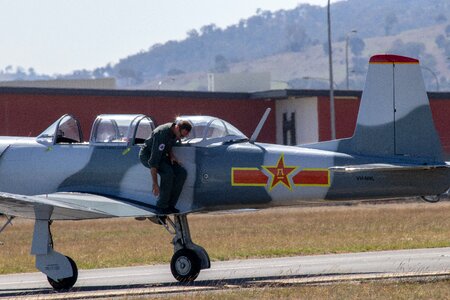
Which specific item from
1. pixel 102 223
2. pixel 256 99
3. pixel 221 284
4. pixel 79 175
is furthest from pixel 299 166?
pixel 256 99

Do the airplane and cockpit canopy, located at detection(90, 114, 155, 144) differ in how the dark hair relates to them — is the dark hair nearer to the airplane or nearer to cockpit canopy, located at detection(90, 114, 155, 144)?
the airplane

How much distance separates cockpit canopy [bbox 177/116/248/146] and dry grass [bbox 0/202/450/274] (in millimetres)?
4785

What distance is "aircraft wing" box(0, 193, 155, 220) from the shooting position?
16.5 m

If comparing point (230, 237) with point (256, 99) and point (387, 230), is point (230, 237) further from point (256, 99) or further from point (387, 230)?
point (256, 99)

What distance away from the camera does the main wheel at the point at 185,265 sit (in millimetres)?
17344

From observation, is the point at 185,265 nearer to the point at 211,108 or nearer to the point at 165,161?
the point at 165,161

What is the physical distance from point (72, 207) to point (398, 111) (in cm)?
501

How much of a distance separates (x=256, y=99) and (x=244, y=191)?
44.1 metres

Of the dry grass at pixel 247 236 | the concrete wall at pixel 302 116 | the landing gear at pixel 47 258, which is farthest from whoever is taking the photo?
the concrete wall at pixel 302 116

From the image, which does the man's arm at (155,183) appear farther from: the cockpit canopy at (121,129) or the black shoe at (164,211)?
the cockpit canopy at (121,129)

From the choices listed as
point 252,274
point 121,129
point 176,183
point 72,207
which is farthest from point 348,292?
point 121,129

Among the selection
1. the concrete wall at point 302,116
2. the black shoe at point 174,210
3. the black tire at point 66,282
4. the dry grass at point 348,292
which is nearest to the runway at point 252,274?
the black tire at point 66,282

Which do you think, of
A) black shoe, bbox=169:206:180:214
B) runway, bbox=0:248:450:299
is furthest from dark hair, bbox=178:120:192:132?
runway, bbox=0:248:450:299

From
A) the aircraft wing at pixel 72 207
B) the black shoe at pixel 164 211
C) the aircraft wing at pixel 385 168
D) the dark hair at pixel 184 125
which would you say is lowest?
the black shoe at pixel 164 211
